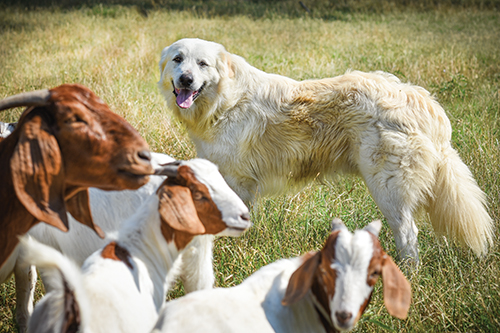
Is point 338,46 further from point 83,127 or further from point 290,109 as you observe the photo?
point 83,127

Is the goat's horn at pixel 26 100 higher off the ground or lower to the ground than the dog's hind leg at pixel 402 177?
Result: higher

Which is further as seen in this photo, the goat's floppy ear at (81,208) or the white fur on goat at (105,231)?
the white fur on goat at (105,231)

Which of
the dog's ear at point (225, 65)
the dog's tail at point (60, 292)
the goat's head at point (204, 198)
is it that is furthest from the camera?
the dog's ear at point (225, 65)

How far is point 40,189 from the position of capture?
6.27 ft

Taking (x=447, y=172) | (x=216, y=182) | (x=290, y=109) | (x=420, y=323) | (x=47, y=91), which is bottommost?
(x=420, y=323)

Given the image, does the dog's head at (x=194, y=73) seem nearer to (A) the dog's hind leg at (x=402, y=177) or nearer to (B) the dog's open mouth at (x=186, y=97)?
(B) the dog's open mouth at (x=186, y=97)

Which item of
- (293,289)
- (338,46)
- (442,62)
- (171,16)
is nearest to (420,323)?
(293,289)

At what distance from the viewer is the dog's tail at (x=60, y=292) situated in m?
1.78

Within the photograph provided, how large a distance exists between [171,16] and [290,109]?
1145 cm

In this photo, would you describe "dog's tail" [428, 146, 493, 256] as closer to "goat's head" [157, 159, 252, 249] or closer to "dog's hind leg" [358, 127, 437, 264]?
"dog's hind leg" [358, 127, 437, 264]

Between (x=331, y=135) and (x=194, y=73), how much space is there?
1.44 m

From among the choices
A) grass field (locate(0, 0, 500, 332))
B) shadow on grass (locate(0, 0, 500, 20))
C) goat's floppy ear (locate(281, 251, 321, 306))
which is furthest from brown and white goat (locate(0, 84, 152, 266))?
shadow on grass (locate(0, 0, 500, 20))

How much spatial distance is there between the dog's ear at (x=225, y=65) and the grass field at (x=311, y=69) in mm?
1153

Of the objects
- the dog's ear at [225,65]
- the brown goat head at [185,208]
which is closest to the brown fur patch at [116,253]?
the brown goat head at [185,208]
